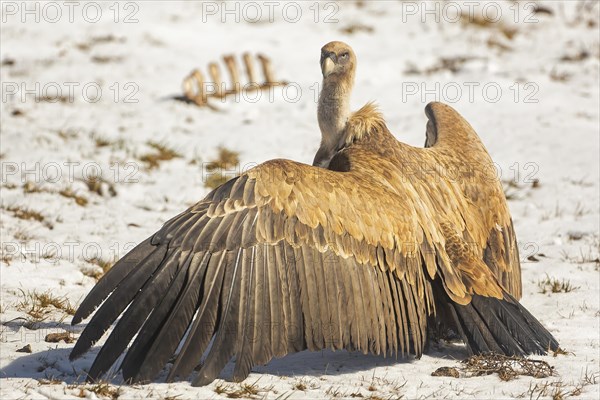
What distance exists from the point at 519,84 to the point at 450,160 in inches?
285

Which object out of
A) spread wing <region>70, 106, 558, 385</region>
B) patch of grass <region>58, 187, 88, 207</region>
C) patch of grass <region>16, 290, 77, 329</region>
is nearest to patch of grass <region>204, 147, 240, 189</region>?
patch of grass <region>58, 187, 88, 207</region>

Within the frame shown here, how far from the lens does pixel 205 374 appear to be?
15.7 feet

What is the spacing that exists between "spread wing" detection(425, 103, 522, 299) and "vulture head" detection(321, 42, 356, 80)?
876mm

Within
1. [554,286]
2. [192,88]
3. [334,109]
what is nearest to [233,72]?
[192,88]

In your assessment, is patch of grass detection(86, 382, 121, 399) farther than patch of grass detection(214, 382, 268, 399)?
No

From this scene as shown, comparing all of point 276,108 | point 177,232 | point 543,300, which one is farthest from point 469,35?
point 177,232

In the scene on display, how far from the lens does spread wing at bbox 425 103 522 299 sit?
625 centimetres

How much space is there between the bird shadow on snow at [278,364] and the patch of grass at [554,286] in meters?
1.59

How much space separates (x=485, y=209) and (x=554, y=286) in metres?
1.17

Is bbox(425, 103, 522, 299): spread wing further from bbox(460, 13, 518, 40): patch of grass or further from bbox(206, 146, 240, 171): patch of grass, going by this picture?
bbox(460, 13, 518, 40): patch of grass

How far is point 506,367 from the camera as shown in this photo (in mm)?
5254

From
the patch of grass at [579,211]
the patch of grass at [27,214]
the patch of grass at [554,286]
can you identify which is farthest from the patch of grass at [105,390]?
the patch of grass at [579,211]

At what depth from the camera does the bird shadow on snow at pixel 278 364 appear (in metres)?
5.05

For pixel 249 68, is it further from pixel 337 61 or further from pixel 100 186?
pixel 337 61
